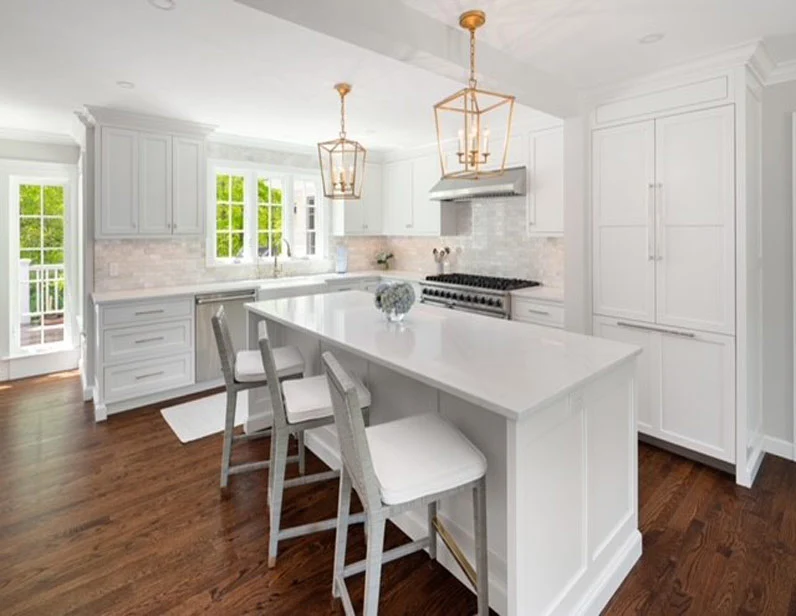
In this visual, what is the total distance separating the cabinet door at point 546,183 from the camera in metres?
3.95

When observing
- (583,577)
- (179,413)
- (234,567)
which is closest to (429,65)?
(583,577)

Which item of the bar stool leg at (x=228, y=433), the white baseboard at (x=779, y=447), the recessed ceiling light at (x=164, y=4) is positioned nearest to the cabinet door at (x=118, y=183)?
the recessed ceiling light at (x=164, y=4)

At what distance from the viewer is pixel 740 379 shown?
2.73m

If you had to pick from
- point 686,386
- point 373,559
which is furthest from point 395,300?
point 686,386

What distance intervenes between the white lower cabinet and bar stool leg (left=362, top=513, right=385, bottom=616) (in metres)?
2.41

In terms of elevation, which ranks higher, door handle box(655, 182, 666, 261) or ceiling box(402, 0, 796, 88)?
ceiling box(402, 0, 796, 88)

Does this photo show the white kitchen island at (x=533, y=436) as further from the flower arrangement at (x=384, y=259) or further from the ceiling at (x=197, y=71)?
the flower arrangement at (x=384, y=259)

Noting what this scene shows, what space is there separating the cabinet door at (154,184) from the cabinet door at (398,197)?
8.52 ft

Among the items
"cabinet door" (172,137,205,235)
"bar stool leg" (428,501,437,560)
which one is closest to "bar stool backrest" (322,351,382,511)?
"bar stool leg" (428,501,437,560)

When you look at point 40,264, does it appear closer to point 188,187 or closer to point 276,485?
point 188,187

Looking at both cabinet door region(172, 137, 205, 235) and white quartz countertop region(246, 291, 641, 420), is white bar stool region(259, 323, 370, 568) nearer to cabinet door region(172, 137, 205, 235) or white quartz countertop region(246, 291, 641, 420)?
white quartz countertop region(246, 291, 641, 420)

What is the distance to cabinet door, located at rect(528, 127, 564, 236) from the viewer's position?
156 inches

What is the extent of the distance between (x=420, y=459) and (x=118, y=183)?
3828mm

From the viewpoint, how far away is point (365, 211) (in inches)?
233
